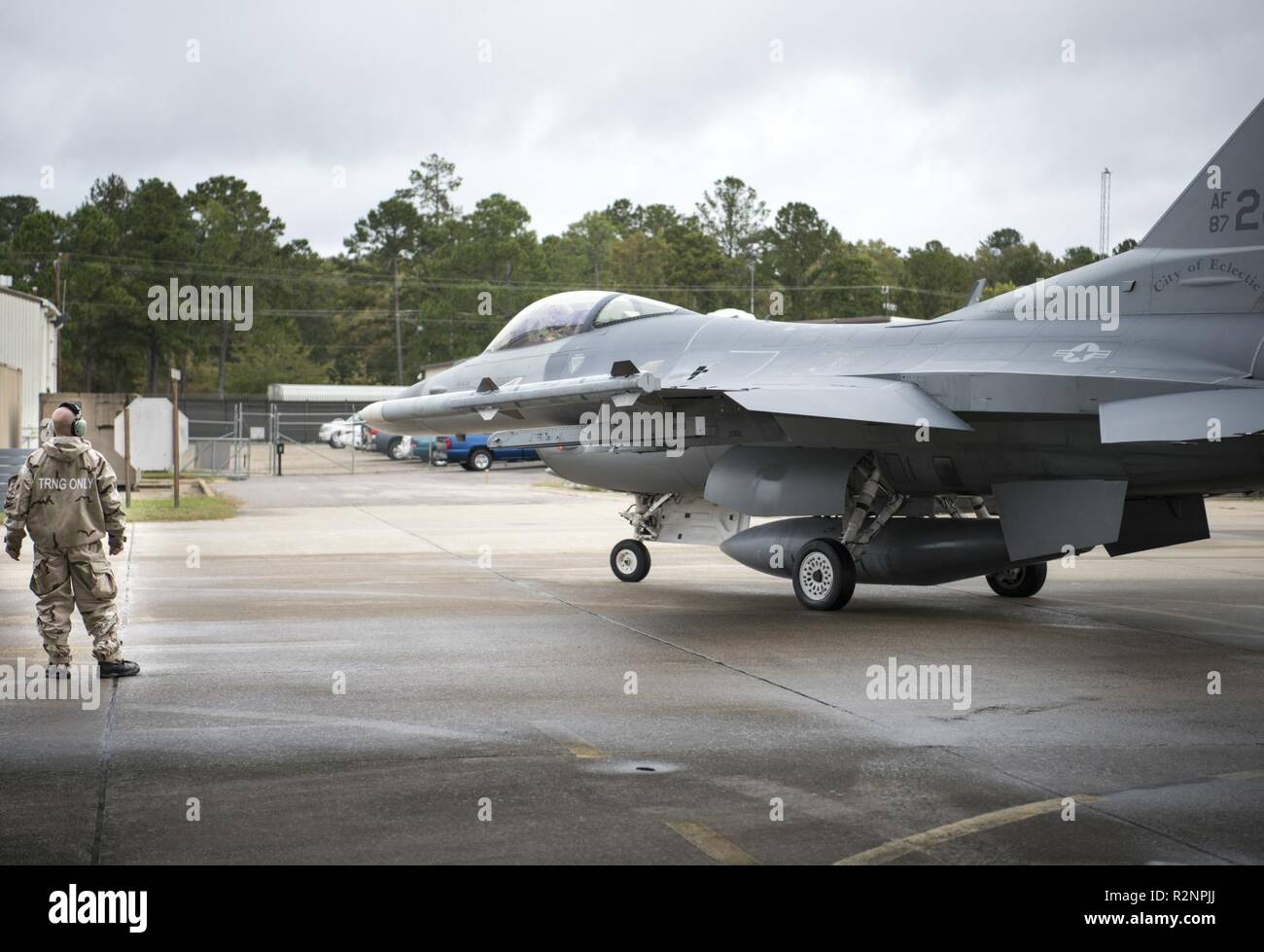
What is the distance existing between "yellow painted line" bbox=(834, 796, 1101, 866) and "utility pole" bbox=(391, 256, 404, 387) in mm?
92457

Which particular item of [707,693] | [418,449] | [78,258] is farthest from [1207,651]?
[78,258]

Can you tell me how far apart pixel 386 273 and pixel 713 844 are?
10299 cm

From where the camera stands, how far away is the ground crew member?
369 inches

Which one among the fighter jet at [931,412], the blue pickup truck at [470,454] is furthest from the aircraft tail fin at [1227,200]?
the blue pickup truck at [470,454]

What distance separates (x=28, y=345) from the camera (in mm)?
47594

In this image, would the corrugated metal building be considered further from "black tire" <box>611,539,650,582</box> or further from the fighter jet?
the fighter jet

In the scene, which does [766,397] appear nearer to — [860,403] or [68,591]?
[860,403]

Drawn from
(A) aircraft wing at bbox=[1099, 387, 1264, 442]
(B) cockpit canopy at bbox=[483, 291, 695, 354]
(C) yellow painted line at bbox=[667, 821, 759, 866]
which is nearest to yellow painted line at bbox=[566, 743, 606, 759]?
(C) yellow painted line at bbox=[667, 821, 759, 866]

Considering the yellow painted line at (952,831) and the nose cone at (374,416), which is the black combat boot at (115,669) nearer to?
the yellow painted line at (952,831)

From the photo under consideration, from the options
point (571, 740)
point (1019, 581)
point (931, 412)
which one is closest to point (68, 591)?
point (571, 740)

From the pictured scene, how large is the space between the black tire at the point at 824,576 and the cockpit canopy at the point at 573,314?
12.4 feet

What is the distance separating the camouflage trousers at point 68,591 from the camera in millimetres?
9422
